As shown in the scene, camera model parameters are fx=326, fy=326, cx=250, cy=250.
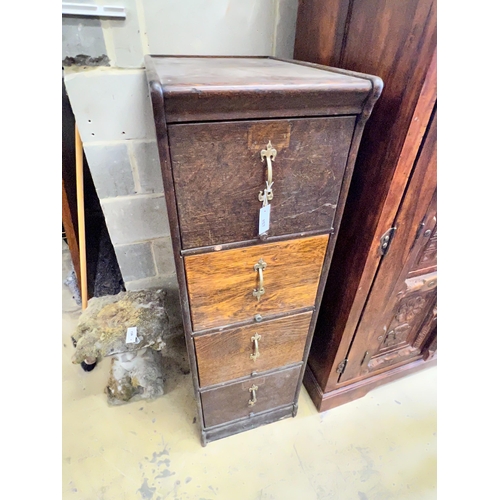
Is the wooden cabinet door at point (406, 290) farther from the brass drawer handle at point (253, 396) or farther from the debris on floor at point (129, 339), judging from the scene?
the debris on floor at point (129, 339)

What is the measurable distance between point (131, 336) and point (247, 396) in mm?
463

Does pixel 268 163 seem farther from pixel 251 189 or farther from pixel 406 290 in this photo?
pixel 406 290

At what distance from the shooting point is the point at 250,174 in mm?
653

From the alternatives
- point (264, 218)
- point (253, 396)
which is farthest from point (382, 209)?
point (253, 396)

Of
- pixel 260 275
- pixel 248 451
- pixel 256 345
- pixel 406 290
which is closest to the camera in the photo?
pixel 260 275

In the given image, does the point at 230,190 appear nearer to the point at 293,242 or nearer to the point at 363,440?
the point at 293,242

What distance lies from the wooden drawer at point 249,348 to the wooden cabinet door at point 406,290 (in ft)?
0.81

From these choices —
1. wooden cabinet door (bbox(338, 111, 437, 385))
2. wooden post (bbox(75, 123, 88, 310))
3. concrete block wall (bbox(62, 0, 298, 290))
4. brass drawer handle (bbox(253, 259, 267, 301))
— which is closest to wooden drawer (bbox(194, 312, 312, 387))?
brass drawer handle (bbox(253, 259, 267, 301))

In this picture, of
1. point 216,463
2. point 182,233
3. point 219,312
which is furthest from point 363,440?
point 182,233

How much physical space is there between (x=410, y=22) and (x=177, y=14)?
1.92 feet

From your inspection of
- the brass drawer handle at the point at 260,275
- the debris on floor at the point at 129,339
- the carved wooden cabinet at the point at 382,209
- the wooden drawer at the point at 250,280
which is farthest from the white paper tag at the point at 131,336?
the carved wooden cabinet at the point at 382,209

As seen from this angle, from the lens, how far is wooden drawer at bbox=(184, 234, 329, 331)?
0.76 meters

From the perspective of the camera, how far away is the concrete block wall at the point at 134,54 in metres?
0.85

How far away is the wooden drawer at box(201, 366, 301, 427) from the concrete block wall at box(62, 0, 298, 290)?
0.69 m
